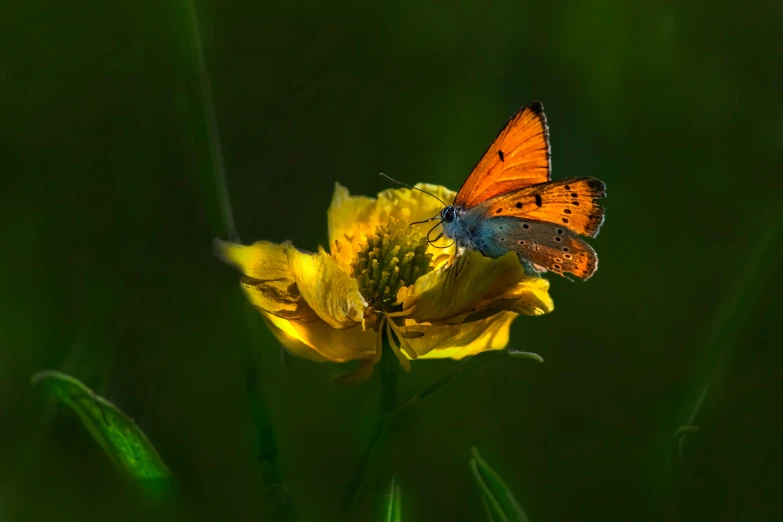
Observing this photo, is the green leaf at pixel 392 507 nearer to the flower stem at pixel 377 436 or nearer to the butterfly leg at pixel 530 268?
the flower stem at pixel 377 436

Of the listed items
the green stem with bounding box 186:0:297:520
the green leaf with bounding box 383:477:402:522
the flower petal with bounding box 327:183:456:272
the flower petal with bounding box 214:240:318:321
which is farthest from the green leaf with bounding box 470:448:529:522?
the flower petal with bounding box 327:183:456:272

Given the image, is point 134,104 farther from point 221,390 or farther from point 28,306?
point 221,390

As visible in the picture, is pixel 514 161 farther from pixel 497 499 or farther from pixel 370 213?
pixel 497 499

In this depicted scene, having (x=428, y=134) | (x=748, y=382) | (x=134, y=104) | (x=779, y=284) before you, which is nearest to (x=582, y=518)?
(x=748, y=382)

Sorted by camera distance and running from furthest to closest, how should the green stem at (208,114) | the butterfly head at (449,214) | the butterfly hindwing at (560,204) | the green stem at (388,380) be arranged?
the butterfly head at (449,214) < the butterfly hindwing at (560,204) < the green stem at (388,380) < the green stem at (208,114)

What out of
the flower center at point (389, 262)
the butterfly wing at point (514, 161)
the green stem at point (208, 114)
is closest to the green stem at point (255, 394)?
the green stem at point (208, 114)

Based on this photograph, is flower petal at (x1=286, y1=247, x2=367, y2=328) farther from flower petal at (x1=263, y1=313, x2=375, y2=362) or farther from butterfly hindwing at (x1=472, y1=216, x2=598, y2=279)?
butterfly hindwing at (x1=472, y1=216, x2=598, y2=279)
